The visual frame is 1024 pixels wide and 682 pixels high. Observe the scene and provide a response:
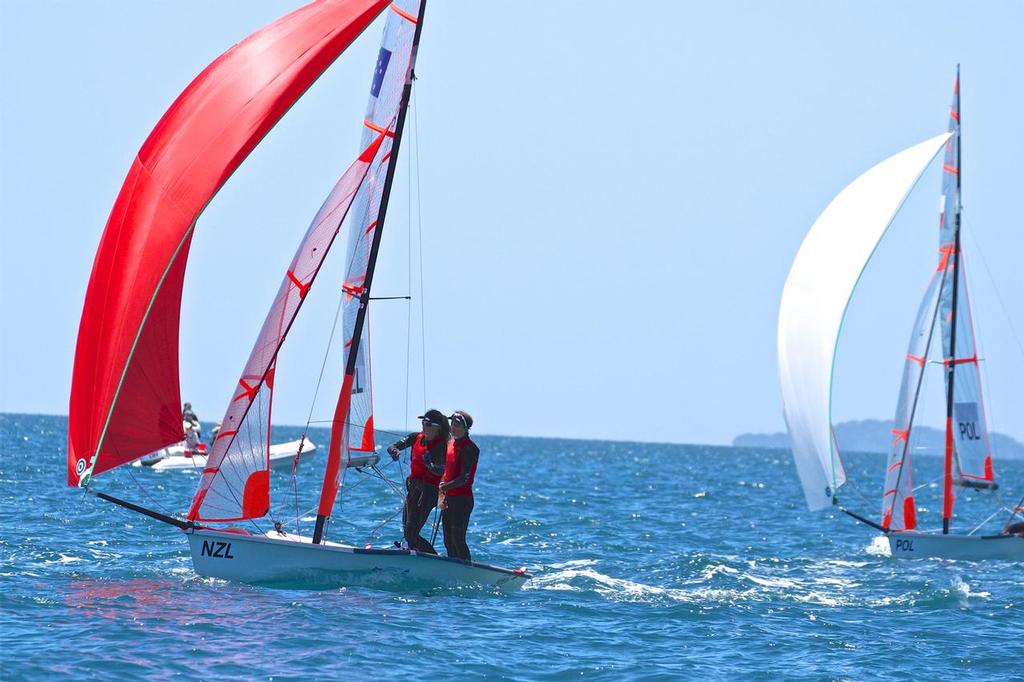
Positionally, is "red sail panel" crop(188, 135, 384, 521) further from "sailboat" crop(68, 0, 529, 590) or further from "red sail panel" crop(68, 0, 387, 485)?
"red sail panel" crop(68, 0, 387, 485)

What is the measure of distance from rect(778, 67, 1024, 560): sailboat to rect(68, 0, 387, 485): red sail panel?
8258 mm

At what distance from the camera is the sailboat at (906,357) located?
60.4 ft

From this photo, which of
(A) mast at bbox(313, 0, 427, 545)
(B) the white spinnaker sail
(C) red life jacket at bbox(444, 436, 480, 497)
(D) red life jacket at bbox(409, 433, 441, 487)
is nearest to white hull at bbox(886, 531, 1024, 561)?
(B) the white spinnaker sail

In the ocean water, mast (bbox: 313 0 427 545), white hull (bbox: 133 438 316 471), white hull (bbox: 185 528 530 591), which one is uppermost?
mast (bbox: 313 0 427 545)

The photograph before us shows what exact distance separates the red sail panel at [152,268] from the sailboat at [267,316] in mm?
13

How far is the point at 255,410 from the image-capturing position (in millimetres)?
14484

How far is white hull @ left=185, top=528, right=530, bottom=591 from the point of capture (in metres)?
14.2

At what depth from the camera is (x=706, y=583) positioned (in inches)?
696

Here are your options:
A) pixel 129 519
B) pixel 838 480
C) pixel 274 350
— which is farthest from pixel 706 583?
pixel 129 519

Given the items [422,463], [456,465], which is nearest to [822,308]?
[456,465]

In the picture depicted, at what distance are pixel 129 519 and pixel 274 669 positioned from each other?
11.1 m

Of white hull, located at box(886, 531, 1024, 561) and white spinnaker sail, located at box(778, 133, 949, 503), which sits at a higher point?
white spinnaker sail, located at box(778, 133, 949, 503)

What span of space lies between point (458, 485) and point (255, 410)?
2.30 metres

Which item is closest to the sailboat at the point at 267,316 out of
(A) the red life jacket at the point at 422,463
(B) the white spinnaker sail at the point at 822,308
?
(A) the red life jacket at the point at 422,463
